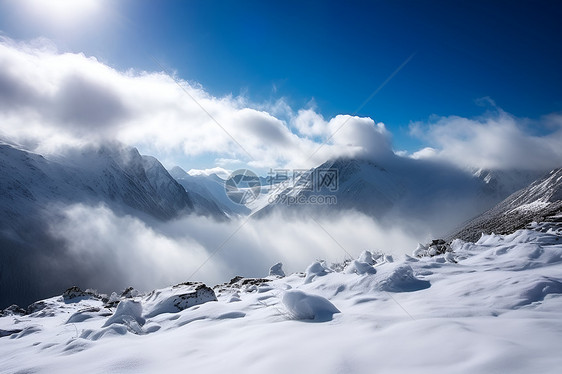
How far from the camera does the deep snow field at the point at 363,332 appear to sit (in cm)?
391

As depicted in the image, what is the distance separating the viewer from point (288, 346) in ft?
15.9

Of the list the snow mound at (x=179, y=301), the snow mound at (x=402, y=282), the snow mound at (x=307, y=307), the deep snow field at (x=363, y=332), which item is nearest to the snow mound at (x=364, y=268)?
the deep snow field at (x=363, y=332)

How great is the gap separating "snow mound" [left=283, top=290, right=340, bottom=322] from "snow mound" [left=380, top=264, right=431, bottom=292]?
300 centimetres

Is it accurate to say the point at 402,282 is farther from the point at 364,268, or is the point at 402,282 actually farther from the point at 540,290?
the point at 540,290

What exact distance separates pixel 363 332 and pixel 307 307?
179cm

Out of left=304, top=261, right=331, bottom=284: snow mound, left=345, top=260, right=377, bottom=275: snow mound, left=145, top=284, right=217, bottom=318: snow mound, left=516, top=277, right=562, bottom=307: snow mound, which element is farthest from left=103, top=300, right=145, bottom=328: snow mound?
left=516, top=277, right=562, bottom=307: snow mound

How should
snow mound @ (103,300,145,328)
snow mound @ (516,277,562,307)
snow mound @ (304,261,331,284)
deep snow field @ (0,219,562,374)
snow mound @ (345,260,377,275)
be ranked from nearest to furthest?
deep snow field @ (0,219,562,374), snow mound @ (516,277,562,307), snow mound @ (103,300,145,328), snow mound @ (345,260,377,275), snow mound @ (304,261,331,284)

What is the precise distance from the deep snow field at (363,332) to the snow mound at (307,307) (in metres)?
0.02

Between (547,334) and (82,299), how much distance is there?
2719 cm

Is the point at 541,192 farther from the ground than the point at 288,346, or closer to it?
farther from the ground

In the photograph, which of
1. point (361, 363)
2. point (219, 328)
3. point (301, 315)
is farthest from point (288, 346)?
point (219, 328)

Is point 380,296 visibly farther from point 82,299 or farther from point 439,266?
point 82,299

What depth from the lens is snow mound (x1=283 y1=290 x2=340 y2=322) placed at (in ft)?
21.9

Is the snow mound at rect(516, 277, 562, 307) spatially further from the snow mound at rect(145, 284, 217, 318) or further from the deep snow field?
the snow mound at rect(145, 284, 217, 318)
